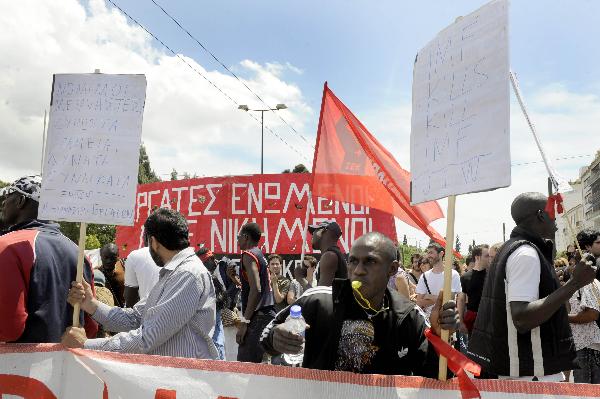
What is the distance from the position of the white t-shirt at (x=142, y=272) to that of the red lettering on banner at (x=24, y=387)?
7.24 ft

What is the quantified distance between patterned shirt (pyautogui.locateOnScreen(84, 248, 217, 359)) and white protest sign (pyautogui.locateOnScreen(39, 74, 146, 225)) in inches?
16.4

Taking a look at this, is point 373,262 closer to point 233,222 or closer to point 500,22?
point 500,22

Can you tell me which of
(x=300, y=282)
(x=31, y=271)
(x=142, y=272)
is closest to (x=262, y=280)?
(x=142, y=272)

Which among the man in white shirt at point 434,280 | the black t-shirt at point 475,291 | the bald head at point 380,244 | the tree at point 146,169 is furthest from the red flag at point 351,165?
the tree at point 146,169

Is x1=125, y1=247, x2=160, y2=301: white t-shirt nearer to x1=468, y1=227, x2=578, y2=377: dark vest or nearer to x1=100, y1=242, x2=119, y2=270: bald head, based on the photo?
x1=100, y1=242, x2=119, y2=270: bald head

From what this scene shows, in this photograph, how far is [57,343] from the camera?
294 cm

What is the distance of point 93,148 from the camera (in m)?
3.08

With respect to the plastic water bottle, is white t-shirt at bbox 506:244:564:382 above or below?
above

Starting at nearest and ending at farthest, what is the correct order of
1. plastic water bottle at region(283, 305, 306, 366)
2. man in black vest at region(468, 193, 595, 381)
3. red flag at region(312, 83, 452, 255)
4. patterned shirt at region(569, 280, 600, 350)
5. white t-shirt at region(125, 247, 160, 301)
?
1. plastic water bottle at region(283, 305, 306, 366)
2. man in black vest at region(468, 193, 595, 381)
3. patterned shirt at region(569, 280, 600, 350)
4. white t-shirt at region(125, 247, 160, 301)
5. red flag at region(312, 83, 452, 255)

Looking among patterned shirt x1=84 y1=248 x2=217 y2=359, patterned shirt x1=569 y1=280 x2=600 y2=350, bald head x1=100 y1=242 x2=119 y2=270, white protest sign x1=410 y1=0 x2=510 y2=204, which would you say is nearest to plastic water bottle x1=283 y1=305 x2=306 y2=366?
white protest sign x1=410 y1=0 x2=510 y2=204

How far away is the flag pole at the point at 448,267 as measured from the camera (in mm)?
2131

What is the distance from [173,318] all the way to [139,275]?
2.58 m

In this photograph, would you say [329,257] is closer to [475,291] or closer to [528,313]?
[475,291]

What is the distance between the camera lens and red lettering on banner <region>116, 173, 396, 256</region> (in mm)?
9789
